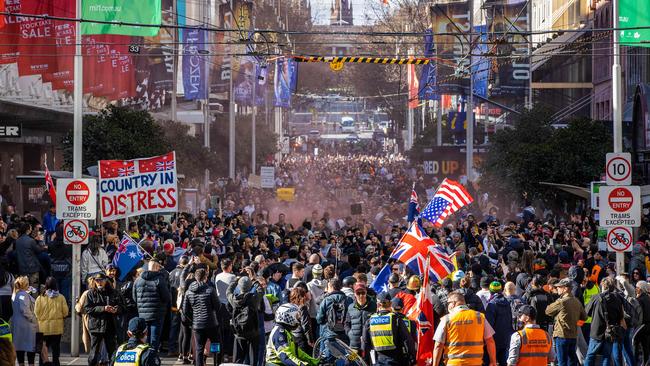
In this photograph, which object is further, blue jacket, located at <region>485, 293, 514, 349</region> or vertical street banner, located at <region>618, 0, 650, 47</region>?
vertical street banner, located at <region>618, 0, 650, 47</region>

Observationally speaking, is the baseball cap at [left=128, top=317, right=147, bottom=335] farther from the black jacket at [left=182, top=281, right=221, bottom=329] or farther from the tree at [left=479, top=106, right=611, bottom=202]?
the tree at [left=479, top=106, right=611, bottom=202]

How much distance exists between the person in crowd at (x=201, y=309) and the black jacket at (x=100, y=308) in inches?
34.8

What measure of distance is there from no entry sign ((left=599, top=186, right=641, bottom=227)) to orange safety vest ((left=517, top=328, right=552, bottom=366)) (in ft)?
18.8

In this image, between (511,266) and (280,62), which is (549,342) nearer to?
(511,266)

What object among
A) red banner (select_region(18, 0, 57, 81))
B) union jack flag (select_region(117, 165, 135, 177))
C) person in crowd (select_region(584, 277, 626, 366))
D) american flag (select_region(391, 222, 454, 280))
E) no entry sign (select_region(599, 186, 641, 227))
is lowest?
person in crowd (select_region(584, 277, 626, 366))

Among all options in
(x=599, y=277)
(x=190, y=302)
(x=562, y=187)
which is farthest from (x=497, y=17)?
(x=190, y=302)

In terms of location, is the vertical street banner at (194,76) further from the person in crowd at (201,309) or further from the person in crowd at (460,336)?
the person in crowd at (460,336)

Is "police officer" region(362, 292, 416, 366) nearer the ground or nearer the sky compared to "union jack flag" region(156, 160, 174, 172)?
nearer the ground

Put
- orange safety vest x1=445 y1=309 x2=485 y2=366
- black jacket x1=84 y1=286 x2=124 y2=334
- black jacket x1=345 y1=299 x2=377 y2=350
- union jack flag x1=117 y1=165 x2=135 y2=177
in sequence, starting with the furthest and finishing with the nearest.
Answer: union jack flag x1=117 y1=165 x2=135 y2=177, black jacket x1=84 y1=286 x2=124 y2=334, black jacket x1=345 y1=299 x2=377 y2=350, orange safety vest x1=445 y1=309 x2=485 y2=366

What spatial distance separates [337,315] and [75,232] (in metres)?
5.04

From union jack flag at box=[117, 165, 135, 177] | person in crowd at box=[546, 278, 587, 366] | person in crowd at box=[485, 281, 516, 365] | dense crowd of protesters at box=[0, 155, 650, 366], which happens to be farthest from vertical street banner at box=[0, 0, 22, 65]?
person in crowd at box=[546, 278, 587, 366]

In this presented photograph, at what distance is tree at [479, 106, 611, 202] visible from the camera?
35500mm

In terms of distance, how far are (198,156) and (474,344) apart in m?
36.0

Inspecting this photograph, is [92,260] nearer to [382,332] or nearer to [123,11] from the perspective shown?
[123,11]
